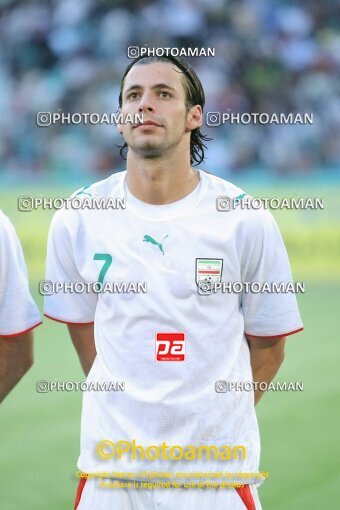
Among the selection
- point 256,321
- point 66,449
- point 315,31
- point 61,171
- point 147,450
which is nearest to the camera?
point 147,450

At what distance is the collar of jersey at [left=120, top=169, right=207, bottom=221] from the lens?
2670 millimetres

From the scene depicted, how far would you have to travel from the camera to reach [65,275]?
108 inches

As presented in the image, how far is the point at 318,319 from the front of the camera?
663 centimetres

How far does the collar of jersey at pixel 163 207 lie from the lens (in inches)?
105

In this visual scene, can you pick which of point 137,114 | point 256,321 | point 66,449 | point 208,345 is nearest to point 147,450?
point 208,345

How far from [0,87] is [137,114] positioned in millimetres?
5405

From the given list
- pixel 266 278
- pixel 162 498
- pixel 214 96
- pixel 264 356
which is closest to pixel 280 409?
pixel 264 356

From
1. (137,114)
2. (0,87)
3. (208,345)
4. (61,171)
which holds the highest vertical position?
(0,87)

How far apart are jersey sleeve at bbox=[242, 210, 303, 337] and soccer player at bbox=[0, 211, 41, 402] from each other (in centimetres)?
61

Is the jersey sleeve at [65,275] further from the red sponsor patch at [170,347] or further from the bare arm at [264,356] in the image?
the bare arm at [264,356]

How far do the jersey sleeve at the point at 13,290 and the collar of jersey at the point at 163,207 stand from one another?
1.10ft

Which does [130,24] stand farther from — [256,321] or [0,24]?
[256,321]

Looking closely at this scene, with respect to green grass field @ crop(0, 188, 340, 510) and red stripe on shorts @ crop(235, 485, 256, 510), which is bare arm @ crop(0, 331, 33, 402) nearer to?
red stripe on shorts @ crop(235, 485, 256, 510)

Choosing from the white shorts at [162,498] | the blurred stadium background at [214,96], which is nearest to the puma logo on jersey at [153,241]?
the white shorts at [162,498]
